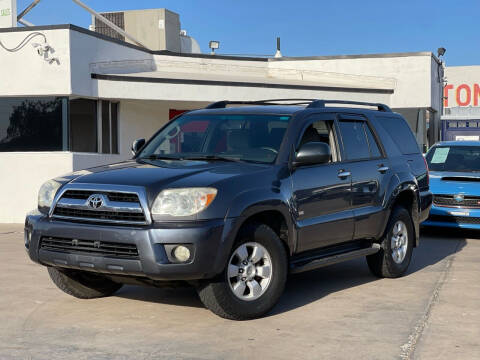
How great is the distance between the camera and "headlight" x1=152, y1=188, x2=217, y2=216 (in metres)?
5.79

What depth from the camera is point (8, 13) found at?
1658cm

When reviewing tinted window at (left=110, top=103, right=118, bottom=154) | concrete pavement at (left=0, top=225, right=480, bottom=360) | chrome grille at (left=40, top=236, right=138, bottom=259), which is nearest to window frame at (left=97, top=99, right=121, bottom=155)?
tinted window at (left=110, top=103, right=118, bottom=154)

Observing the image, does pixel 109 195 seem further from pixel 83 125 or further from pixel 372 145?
pixel 83 125

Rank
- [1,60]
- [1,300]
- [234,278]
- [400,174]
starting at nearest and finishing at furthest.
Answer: [234,278] < [1,300] < [400,174] < [1,60]

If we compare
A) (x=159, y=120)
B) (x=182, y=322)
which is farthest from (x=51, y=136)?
(x=182, y=322)

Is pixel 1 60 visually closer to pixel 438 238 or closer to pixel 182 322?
pixel 438 238

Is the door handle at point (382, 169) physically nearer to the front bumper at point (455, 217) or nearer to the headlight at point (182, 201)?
the headlight at point (182, 201)

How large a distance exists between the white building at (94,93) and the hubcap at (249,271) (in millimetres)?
9513

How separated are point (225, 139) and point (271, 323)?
76.1 inches

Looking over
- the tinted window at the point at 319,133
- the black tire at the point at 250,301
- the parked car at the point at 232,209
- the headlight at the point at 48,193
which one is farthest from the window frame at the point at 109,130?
the black tire at the point at 250,301

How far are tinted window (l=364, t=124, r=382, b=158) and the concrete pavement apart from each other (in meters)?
1.44

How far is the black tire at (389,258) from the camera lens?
8281mm

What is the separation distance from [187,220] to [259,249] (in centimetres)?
82

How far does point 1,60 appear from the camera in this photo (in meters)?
15.2
